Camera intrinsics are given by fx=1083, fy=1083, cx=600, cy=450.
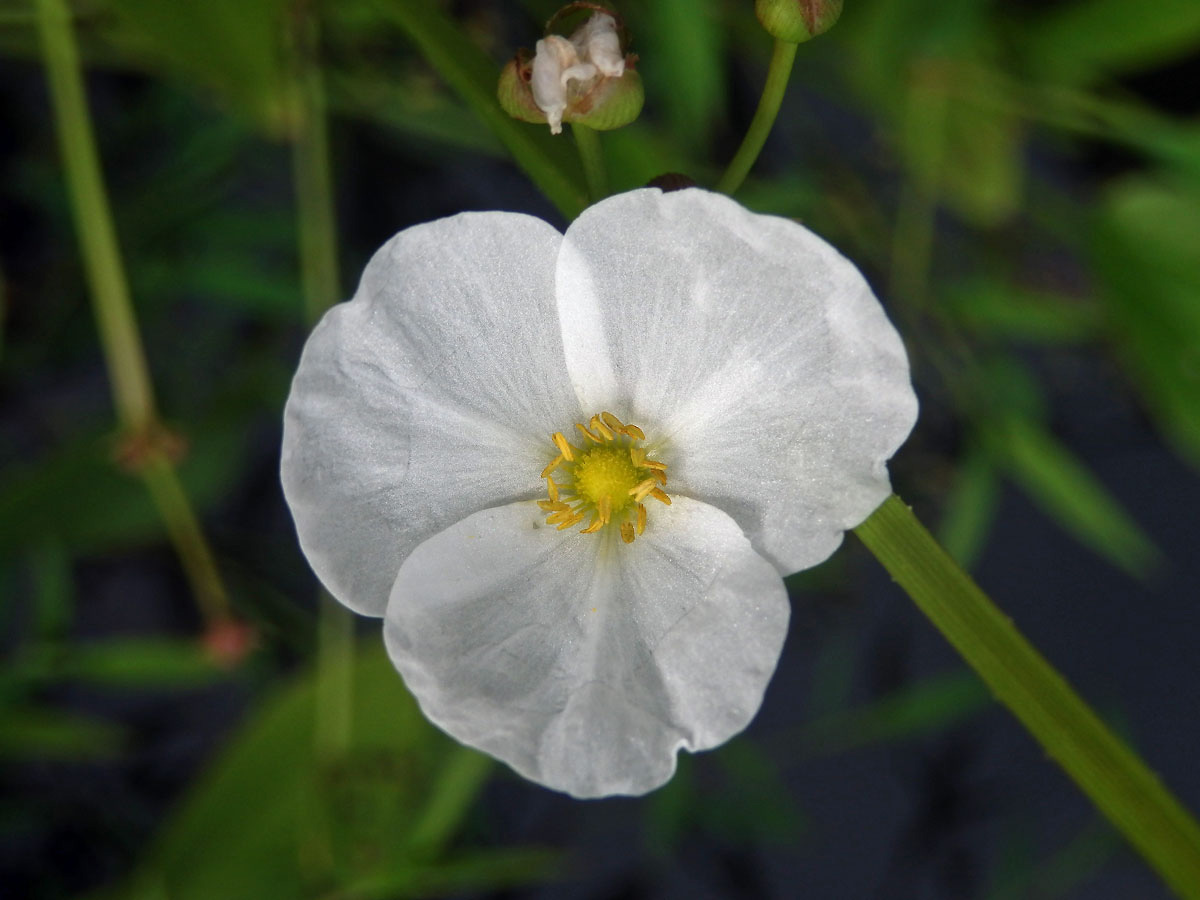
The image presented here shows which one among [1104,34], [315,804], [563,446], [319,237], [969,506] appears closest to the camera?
[563,446]

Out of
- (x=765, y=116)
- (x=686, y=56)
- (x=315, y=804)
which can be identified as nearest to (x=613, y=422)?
(x=765, y=116)

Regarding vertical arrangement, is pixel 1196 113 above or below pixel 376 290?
below

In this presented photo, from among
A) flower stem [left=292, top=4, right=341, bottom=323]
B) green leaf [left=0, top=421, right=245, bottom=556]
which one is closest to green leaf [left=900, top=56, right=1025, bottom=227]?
flower stem [left=292, top=4, right=341, bottom=323]

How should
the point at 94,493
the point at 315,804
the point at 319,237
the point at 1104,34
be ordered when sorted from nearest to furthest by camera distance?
1. the point at 319,237
2. the point at 315,804
3. the point at 94,493
4. the point at 1104,34

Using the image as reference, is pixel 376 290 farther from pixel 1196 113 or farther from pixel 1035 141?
pixel 1196 113

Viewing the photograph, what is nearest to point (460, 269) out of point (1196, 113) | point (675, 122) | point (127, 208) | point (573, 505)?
point (573, 505)

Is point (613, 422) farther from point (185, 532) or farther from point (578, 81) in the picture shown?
point (185, 532)
